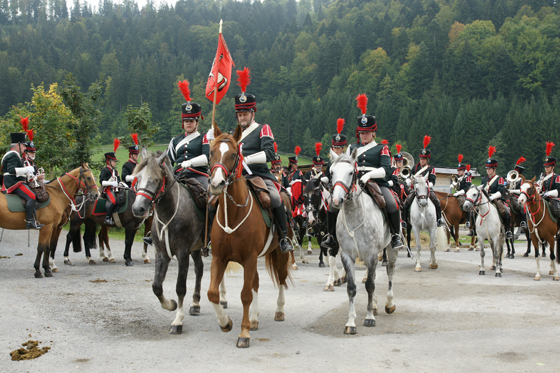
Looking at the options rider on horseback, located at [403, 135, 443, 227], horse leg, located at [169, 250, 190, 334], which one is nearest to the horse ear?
horse leg, located at [169, 250, 190, 334]

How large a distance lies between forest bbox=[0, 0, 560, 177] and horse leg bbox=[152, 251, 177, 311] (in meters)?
37.0

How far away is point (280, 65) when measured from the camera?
125m

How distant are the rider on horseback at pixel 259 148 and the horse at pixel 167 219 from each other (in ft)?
3.63

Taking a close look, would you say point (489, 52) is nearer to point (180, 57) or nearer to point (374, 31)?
point (374, 31)

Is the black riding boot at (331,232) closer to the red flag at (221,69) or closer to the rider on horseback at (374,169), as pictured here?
the rider on horseback at (374,169)

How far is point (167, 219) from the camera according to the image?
7645 millimetres

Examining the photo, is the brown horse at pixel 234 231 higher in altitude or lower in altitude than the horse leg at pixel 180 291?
higher

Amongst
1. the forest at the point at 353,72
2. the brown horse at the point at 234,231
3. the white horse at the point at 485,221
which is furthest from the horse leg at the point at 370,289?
the forest at the point at 353,72

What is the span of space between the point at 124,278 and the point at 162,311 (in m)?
3.93

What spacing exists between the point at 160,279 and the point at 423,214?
10240 millimetres

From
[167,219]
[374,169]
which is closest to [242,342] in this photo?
[167,219]

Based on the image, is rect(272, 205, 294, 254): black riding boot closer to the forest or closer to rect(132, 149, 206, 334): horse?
rect(132, 149, 206, 334): horse

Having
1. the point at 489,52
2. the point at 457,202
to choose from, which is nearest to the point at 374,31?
the point at 489,52

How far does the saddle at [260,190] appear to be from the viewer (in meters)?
7.23
